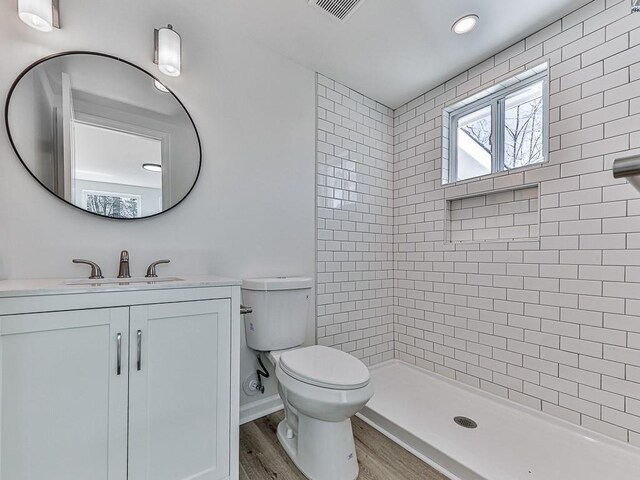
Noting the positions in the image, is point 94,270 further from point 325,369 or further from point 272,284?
point 325,369

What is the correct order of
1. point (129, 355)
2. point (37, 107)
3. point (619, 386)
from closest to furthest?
point (129, 355) → point (37, 107) → point (619, 386)

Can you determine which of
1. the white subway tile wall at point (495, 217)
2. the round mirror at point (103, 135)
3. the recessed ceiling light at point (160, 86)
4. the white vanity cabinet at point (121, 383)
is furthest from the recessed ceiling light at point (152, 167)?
A: the white subway tile wall at point (495, 217)

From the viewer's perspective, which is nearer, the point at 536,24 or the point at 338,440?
the point at 338,440

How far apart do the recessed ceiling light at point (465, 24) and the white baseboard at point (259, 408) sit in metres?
2.55

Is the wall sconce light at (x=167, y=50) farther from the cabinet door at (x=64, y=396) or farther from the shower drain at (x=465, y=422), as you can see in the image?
the shower drain at (x=465, y=422)

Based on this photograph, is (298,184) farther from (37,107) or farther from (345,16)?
(37,107)

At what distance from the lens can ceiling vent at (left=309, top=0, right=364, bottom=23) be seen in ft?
5.25

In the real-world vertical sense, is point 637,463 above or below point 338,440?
below

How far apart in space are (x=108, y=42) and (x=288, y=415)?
209 cm

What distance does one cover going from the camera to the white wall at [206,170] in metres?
1.27

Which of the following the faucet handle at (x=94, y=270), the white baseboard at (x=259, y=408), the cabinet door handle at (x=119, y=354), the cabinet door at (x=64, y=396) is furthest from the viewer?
the white baseboard at (x=259, y=408)

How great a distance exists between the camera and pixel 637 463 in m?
1.41

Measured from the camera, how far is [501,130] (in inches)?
83.6

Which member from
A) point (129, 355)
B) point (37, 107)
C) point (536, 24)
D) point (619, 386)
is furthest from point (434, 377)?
point (37, 107)
